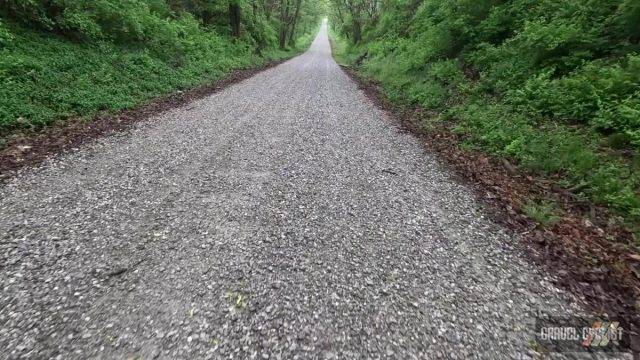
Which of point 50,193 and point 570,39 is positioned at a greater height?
point 570,39

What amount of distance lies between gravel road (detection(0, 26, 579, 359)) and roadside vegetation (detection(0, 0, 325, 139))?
78.4 inches

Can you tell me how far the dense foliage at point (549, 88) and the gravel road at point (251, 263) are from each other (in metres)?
1.64

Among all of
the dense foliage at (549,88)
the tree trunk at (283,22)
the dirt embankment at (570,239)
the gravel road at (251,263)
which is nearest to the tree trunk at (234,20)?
the tree trunk at (283,22)

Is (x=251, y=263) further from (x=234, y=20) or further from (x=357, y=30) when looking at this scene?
(x=357, y=30)

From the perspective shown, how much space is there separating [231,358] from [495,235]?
332 centimetres

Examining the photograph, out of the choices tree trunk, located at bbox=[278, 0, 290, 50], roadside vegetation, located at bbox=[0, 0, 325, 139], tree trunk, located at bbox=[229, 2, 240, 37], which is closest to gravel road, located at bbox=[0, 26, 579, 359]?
roadside vegetation, located at bbox=[0, 0, 325, 139]

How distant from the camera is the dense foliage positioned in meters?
4.80

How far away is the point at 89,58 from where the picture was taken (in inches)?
328

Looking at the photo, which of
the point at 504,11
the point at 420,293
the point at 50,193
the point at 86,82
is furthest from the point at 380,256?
the point at 504,11

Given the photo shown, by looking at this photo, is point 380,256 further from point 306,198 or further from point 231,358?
point 231,358

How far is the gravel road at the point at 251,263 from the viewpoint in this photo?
2.50 metres

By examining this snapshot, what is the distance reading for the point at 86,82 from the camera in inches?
294

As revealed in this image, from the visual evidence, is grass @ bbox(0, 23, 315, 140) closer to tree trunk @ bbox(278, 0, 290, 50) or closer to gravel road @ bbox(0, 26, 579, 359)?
gravel road @ bbox(0, 26, 579, 359)

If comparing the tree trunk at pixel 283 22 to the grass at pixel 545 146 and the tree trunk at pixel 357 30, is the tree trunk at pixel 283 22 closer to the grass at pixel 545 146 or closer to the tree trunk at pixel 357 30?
the tree trunk at pixel 357 30
